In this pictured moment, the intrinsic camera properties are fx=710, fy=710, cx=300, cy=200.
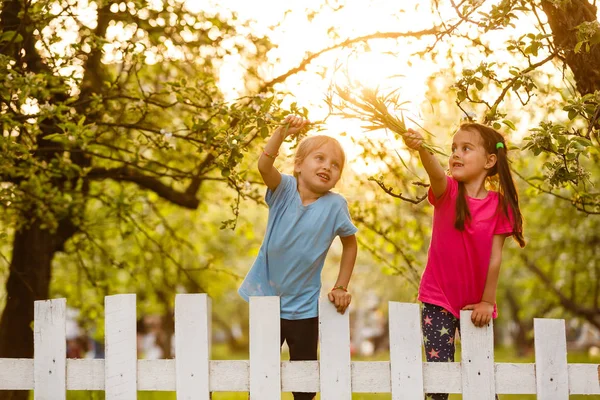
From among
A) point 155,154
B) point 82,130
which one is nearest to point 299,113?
point 82,130

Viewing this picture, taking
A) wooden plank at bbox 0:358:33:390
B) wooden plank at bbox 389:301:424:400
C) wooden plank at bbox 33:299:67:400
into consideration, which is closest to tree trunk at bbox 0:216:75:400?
wooden plank at bbox 0:358:33:390

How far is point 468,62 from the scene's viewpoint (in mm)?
4539

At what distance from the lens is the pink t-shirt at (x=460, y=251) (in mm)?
3305

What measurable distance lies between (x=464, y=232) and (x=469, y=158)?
37cm

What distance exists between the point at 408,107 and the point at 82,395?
4.14 meters

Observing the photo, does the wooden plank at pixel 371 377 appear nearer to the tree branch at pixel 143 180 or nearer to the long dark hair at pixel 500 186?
the long dark hair at pixel 500 186

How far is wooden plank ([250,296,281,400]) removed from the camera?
2.96 m

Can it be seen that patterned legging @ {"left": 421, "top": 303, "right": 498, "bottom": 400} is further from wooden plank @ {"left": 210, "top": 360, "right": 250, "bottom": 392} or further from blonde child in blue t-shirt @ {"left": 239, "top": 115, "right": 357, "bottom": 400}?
wooden plank @ {"left": 210, "top": 360, "right": 250, "bottom": 392}

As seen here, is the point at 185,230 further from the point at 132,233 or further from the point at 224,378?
the point at 224,378

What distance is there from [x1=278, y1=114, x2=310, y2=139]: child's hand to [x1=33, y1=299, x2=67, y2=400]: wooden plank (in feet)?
4.02

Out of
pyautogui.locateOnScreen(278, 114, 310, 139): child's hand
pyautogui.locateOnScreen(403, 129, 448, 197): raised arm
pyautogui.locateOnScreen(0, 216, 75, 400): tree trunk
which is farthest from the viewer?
pyautogui.locateOnScreen(0, 216, 75, 400): tree trunk

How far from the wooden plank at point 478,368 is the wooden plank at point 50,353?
171 cm

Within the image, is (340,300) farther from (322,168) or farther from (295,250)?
(322,168)

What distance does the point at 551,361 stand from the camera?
9.44 ft
